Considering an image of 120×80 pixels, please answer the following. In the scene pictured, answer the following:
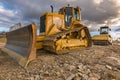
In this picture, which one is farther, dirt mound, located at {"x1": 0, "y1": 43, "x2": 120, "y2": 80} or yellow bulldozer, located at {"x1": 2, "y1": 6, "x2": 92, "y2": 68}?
yellow bulldozer, located at {"x1": 2, "y1": 6, "x2": 92, "y2": 68}

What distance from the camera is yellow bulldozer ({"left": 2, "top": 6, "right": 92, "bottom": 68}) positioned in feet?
19.6

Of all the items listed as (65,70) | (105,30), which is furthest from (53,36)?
(105,30)

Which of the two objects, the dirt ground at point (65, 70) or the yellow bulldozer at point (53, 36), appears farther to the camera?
the yellow bulldozer at point (53, 36)

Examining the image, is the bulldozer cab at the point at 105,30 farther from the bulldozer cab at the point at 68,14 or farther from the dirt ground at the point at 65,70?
the dirt ground at the point at 65,70

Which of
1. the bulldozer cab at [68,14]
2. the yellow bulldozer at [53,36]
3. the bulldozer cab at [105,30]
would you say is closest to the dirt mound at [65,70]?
the yellow bulldozer at [53,36]

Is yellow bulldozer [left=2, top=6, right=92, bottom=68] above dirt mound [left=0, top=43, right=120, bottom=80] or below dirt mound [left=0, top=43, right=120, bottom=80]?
above

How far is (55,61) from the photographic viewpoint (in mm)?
6023

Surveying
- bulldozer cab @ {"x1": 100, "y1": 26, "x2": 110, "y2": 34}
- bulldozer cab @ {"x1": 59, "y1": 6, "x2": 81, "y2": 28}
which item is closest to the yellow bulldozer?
bulldozer cab @ {"x1": 59, "y1": 6, "x2": 81, "y2": 28}

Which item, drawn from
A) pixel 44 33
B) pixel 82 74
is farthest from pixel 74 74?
pixel 44 33

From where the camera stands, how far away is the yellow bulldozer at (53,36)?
19.6 ft

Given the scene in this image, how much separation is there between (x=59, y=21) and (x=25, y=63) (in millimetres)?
3564

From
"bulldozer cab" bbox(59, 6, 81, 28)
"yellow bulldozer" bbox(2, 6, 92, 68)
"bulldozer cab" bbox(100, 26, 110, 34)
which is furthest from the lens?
"bulldozer cab" bbox(100, 26, 110, 34)

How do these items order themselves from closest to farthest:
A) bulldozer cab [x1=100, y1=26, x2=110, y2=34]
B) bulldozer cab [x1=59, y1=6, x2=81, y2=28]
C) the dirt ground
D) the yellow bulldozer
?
1. the dirt ground
2. the yellow bulldozer
3. bulldozer cab [x1=59, y1=6, x2=81, y2=28]
4. bulldozer cab [x1=100, y1=26, x2=110, y2=34]

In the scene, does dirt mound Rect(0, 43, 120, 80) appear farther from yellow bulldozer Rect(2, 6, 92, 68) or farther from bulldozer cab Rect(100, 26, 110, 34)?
bulldozer cab Rect(100, 26, 110, 34)
